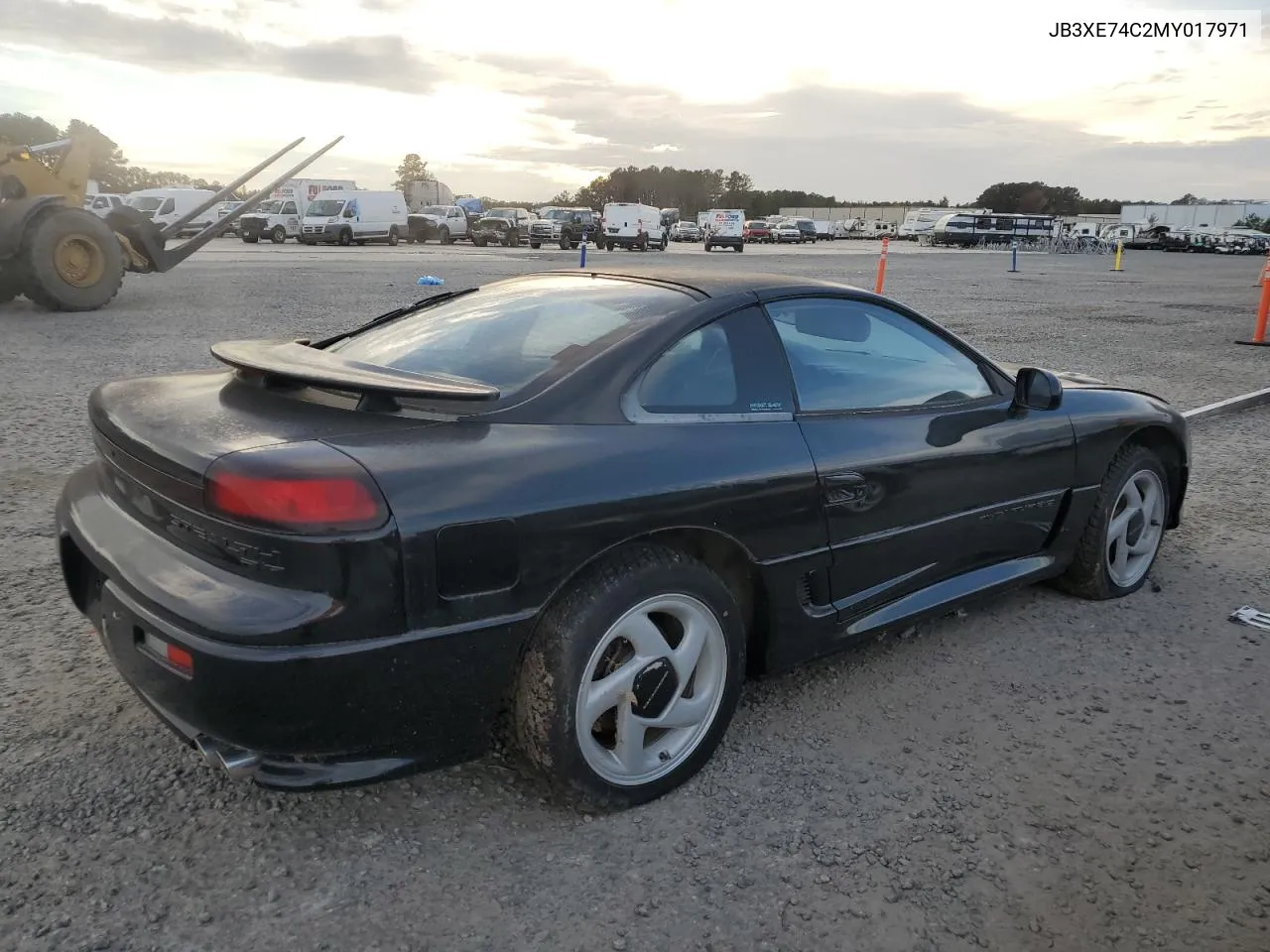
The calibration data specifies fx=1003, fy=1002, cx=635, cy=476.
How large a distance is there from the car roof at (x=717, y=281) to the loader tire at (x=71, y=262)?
35.9 ft

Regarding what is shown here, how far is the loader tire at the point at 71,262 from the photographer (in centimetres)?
1184

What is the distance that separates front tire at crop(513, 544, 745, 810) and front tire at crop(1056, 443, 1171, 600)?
199cm

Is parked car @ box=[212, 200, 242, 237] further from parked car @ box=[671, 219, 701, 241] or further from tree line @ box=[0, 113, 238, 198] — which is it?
parked car @ box=[671, 219, 701, 241]

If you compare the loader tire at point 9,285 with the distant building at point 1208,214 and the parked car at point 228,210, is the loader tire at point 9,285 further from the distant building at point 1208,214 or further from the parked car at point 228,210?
Result: the distant building at point 1208,214

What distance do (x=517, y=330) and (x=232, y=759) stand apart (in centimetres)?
147

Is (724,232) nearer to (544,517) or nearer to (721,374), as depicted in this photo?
(721,374)

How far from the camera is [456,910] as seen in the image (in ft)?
7.37

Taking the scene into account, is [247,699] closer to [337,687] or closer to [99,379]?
[337,687]

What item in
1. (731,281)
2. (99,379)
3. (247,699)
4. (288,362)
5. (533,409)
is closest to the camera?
(247,699)

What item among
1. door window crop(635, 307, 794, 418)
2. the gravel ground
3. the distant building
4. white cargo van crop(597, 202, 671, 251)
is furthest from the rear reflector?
the distant building

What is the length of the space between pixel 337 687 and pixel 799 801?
1.28m

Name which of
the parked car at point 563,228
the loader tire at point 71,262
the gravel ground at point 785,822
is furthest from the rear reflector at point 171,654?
the parked car at point 563,228

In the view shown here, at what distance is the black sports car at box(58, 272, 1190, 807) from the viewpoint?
7.18 feet

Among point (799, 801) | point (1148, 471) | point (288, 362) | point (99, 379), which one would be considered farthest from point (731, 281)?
point (99, 379)
